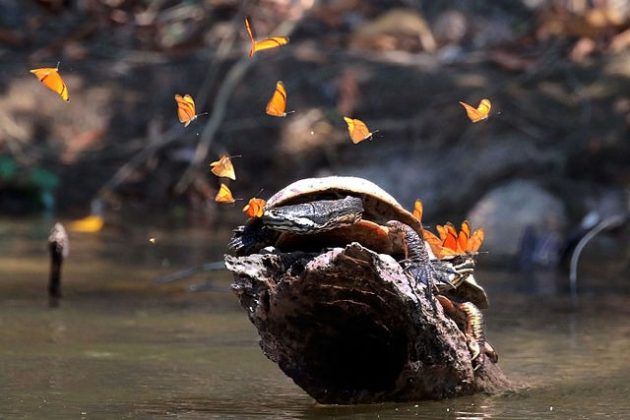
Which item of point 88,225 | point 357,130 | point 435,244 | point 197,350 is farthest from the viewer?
point 88,225

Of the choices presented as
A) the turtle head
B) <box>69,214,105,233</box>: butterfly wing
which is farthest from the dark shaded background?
the turtle head

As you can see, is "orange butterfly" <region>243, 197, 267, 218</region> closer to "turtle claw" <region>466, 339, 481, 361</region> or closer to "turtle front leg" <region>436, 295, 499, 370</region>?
"turtle front leg" <region>436, 295, 499, 370</region>

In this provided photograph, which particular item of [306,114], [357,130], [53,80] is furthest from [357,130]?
[306,114]

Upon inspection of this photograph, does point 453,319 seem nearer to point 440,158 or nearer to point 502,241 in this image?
point 502,241

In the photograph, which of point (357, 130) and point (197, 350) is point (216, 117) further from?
point (357, 130)

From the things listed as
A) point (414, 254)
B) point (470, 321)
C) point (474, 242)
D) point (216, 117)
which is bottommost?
point (470, 321)

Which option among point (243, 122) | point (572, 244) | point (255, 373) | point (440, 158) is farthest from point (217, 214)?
point (255, 373)
